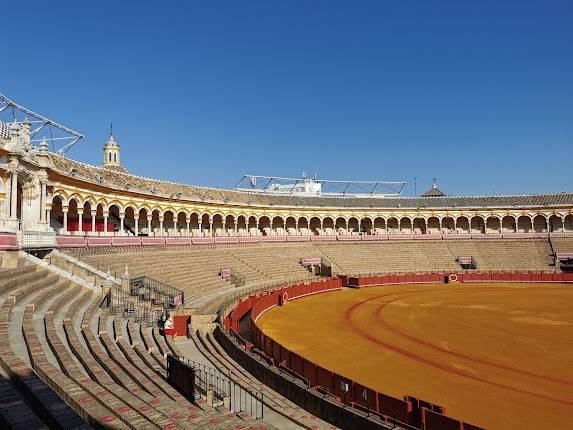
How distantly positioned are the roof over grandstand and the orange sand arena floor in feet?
70.4

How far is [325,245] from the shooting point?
57594mm

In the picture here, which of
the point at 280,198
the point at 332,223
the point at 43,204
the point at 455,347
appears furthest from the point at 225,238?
the point at 455,347

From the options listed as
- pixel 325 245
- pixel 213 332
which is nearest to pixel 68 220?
pixel 213 332

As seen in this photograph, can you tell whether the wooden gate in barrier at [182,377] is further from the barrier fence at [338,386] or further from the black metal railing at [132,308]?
the black metal railing at [132,308]

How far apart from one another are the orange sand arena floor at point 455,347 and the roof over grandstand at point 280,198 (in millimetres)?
21450

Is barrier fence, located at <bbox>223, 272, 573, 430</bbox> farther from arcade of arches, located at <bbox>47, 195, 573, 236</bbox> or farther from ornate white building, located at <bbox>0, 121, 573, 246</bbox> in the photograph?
arcade of arches, located at <bbox>47, 195, 573, 236</bbox>

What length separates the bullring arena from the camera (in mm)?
10375

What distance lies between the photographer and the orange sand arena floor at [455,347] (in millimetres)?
14031

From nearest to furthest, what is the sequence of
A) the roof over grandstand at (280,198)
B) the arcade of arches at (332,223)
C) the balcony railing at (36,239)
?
the balcony railing at (36,239), the roof over grandstand at (280,198), the arcade of arches at (332,223)

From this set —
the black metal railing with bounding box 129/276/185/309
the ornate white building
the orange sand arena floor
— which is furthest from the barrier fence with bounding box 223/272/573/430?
the ornate white building

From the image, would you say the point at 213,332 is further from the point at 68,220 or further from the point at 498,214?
the point at 498,214

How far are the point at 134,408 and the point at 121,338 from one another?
7.43 meters

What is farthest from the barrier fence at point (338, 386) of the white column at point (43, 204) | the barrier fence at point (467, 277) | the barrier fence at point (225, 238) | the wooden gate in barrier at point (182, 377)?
the barrier fence at point (467, 277)

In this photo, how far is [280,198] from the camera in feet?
218
